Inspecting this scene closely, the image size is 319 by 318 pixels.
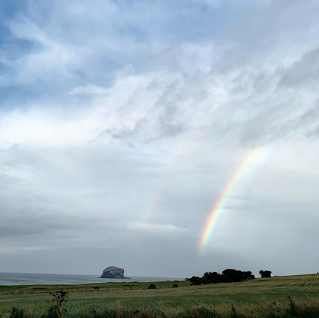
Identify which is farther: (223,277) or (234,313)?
(223,277)

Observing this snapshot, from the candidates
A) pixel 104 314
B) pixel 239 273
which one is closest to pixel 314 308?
pixel 104 314

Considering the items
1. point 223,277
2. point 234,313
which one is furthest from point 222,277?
point 234,313

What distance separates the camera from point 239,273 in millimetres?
126438

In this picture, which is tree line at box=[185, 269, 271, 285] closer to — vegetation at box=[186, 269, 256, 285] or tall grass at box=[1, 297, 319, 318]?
vegetation at box=[186, 269, 256, 285]

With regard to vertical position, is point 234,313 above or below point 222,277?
below

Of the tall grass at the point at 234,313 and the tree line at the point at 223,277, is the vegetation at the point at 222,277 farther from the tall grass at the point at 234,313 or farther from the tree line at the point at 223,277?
the tall grass at the point at 234,313

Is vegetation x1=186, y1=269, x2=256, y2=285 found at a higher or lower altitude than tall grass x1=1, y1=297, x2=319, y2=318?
higher

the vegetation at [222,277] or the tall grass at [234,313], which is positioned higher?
the vegetation at [222,277]

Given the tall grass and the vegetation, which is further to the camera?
the vegetation

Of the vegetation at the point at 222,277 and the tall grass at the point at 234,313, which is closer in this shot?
the tall grass at the point at 234,313

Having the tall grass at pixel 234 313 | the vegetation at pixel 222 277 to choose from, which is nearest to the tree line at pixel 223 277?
the vegetation at pixel 222 277

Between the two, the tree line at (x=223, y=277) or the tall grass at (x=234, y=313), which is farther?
the tree line at (x=223, y=277)

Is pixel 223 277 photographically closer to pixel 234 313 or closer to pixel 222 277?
pixel 222 277

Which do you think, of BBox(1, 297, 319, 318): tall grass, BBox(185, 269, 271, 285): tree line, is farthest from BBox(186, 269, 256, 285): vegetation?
BBox(1, 297, 319, 318): tall grass
